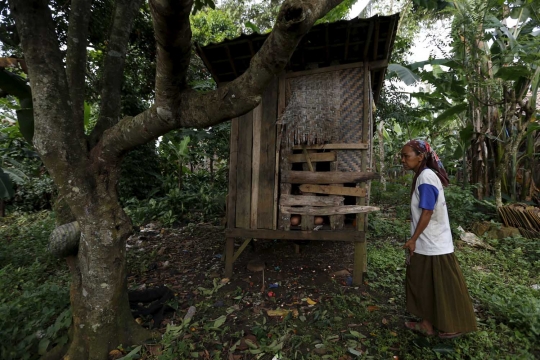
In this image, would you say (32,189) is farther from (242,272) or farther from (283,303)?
(283,303)

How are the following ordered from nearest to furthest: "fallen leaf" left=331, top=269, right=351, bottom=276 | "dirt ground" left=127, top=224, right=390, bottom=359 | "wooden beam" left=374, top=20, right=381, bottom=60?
1. "wooden beam" left=374, top=20, right=381, bottom=60
2. "dirt ground" left=127, top=224, right=390, bottom=359
3. "fallen leaf" left=331, top=269, right=351, bottom=276

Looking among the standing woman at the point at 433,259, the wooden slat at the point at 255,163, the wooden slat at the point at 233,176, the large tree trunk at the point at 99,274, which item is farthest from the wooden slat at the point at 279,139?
the large tree trunk at the point at 99,274

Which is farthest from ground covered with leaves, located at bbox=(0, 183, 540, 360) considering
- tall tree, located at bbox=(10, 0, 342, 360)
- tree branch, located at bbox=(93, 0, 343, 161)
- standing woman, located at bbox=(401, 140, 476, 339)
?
tree branch, located at bbox=(93, 0, 343, 161)

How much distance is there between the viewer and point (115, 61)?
2621mm

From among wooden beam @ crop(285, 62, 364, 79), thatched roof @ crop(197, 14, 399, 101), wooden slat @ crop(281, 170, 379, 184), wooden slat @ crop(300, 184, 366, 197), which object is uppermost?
thatched roof @ crop(197, 14, 399, 101)

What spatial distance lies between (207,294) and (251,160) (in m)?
1.69

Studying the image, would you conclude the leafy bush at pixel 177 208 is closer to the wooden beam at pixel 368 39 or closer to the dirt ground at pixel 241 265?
the dirt ground at pixel 241 265

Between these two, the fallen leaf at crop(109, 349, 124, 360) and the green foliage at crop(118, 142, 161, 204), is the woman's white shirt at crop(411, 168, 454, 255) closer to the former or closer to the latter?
the fallen leaf at crop(109, 349, 124, 360)

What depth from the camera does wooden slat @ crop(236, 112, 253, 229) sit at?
3750 mm

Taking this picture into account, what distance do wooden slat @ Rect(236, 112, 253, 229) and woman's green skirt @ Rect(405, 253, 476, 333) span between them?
77.8 inches

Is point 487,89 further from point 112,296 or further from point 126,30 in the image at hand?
point 112,296

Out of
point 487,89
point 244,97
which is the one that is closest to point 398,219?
point 487,89

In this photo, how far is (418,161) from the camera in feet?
8.18

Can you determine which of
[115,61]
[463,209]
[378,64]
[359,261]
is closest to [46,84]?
[115,61]
